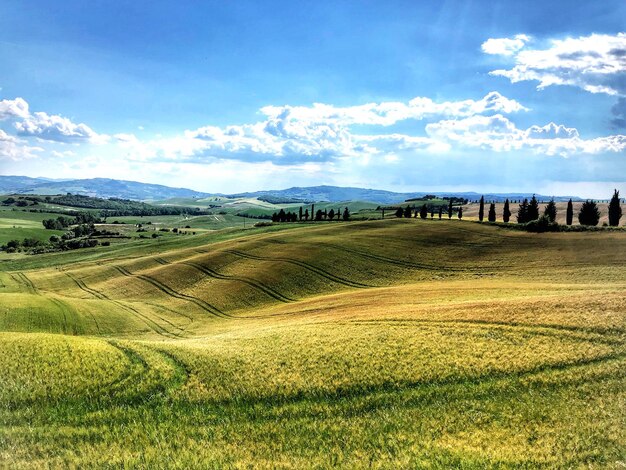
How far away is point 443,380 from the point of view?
81.8 ft

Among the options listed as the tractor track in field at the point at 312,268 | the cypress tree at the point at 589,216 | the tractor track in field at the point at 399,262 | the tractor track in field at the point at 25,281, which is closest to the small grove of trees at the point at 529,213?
the cypress tree at the point at 589,216

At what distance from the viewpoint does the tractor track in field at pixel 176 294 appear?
7412 cm

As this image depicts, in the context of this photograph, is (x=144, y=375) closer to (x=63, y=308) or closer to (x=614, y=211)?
(x=63, y=308)

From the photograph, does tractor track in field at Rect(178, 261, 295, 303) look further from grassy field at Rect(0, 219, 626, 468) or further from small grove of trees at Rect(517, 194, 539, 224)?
small grove of trees at Rect(517, 194, 539, 224)

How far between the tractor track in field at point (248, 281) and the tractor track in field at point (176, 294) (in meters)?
9.55

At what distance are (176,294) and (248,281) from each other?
1521cm

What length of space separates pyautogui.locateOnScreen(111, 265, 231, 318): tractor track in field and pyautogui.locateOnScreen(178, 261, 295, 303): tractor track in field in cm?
955

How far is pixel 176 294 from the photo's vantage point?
3418 inches

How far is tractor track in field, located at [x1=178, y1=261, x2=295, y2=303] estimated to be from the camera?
78000 millimetres

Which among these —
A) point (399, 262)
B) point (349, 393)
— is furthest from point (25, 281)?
point (349, 393)

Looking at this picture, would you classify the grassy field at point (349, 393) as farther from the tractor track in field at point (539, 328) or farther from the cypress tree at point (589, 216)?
the cypress tree at point (589, 216)

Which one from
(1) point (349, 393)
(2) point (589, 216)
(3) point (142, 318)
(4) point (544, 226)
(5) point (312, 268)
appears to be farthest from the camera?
(2) point (589, 216)

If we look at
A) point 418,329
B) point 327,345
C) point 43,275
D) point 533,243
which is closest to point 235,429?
point 327,345

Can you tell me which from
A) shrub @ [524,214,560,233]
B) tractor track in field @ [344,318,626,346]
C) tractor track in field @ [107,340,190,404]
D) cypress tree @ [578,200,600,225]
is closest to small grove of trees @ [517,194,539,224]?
cypress tree @ [578,200,600,225]
